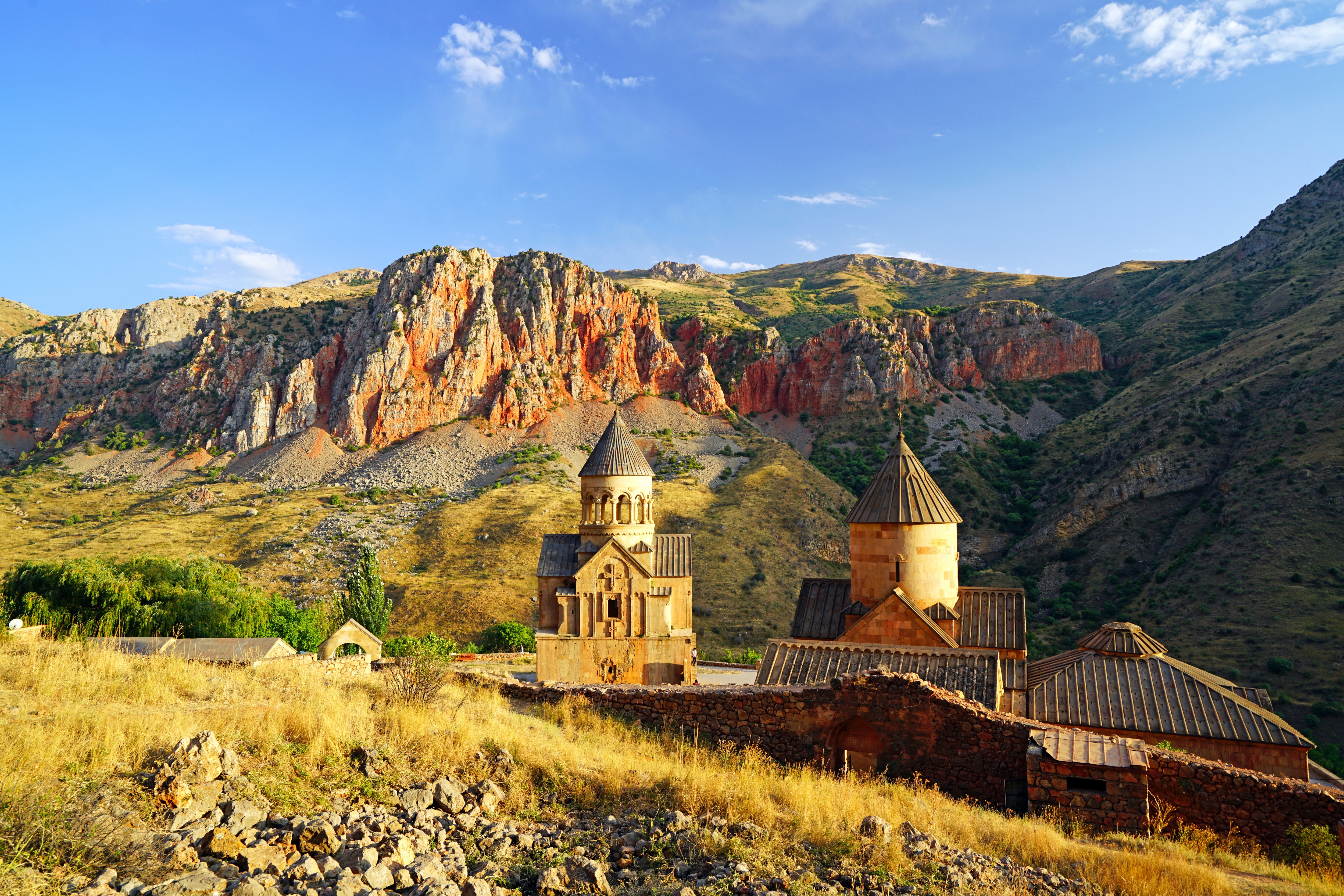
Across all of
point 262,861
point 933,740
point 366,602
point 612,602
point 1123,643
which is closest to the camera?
point 262,861

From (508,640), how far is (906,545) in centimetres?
2466

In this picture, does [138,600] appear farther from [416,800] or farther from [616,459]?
[416,800]

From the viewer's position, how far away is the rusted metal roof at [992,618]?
1812 cm

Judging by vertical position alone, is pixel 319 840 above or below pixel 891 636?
above

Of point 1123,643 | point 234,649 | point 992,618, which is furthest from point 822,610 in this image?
point 234,649

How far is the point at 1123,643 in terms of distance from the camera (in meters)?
16.2

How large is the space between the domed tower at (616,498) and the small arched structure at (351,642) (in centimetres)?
904

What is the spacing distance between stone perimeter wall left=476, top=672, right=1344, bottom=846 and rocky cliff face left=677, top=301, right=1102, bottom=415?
282 feet

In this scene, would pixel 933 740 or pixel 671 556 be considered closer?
pixel 933 740

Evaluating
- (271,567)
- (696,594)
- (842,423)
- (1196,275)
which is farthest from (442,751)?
(1196,275)

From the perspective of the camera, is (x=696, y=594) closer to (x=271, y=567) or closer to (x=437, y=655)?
(x=271, y=567)

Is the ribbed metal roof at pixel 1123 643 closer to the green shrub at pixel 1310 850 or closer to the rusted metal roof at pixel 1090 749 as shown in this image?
the rusted metal roof at pixel 1090 749

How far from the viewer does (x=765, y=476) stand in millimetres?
68938

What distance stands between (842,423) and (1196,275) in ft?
205
